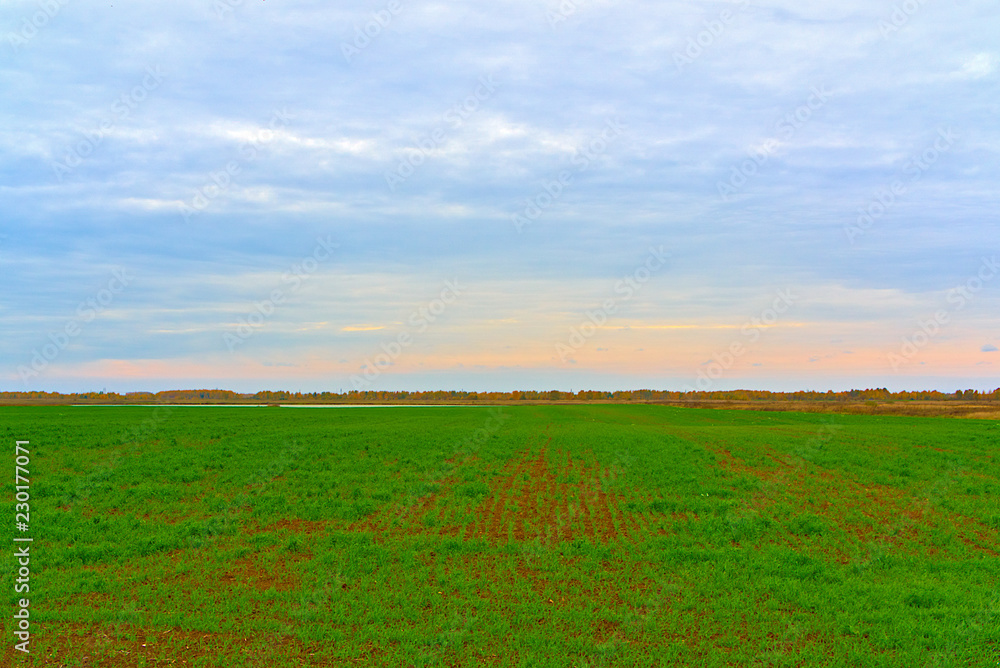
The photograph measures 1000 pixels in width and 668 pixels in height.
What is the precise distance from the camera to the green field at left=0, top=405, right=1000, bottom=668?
9977 mm

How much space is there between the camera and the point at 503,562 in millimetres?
14344

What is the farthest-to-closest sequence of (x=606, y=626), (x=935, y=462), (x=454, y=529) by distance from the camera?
(x=935, y=462) → (x=454, y=529) → (x=606, y=626)

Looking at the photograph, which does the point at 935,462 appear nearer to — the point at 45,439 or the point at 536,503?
the point at 536,503

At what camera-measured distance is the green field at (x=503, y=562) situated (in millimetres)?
9977

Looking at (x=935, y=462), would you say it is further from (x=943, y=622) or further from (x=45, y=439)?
(x=45, y=439)

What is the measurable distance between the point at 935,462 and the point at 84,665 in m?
33.9

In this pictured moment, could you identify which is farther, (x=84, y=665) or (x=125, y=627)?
(x=125, y=627)

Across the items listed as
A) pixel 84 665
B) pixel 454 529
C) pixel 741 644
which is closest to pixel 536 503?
pixel 454 529

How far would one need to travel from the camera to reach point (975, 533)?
58.6 ft

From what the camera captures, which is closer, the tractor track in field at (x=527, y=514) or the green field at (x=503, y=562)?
the green field at (x=503, y=562)

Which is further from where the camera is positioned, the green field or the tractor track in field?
the tractor track in field

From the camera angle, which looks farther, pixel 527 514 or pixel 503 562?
pixel 527 514

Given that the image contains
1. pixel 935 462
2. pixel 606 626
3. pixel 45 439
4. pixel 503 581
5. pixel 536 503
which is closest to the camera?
pixel 606 626

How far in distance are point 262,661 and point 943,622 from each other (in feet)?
38.0
